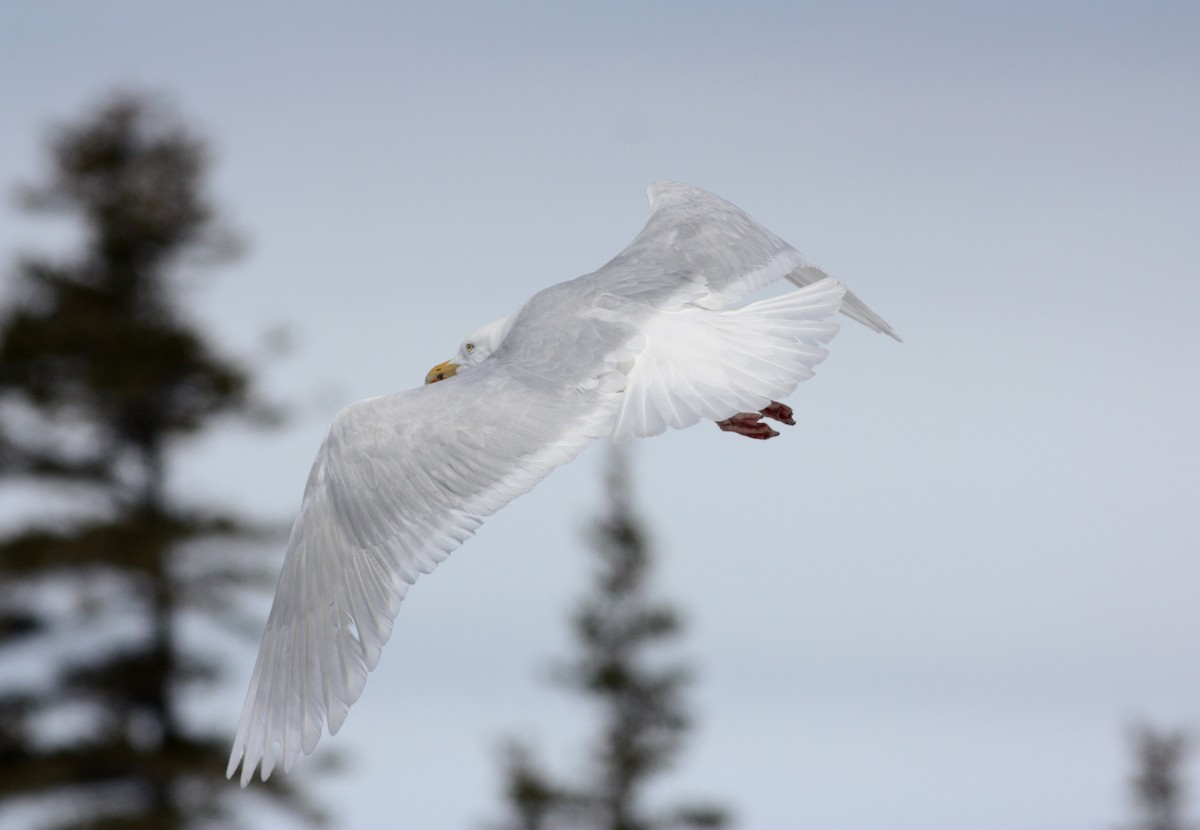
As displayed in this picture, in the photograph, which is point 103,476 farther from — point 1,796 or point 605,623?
point 605,623

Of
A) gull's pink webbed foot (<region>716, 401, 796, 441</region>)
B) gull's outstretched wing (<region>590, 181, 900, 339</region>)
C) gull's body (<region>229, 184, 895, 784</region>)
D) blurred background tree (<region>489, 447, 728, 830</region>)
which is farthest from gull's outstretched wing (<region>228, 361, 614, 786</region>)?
blurred background tree (<region>489, 447, 728, 830</region>)

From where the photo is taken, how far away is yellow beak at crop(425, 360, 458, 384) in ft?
29.2

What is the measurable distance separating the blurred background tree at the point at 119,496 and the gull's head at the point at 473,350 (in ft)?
40.0

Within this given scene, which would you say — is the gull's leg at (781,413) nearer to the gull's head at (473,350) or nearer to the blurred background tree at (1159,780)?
the gull's head at (473,350)

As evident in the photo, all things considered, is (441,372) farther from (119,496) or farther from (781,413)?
(119,496)

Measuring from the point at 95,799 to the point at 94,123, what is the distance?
7.83 metres

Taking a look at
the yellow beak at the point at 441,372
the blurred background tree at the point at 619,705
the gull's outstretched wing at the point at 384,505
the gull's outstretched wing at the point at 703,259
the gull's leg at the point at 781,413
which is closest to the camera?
the gull's outstretched wing at the point at 384,505

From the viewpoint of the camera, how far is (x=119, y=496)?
2130 centimetres

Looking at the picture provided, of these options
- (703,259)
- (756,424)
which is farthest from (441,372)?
(756,424)

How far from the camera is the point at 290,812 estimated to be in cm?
2103

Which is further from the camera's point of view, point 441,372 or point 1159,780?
point 1159,780

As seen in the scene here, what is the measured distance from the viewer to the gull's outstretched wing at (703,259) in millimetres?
8258

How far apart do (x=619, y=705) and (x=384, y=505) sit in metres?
13.0

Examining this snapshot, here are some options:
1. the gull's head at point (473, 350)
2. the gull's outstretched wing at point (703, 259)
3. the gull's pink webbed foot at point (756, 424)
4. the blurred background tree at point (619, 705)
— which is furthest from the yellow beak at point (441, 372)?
the blurred background tree at point (619, 705)
